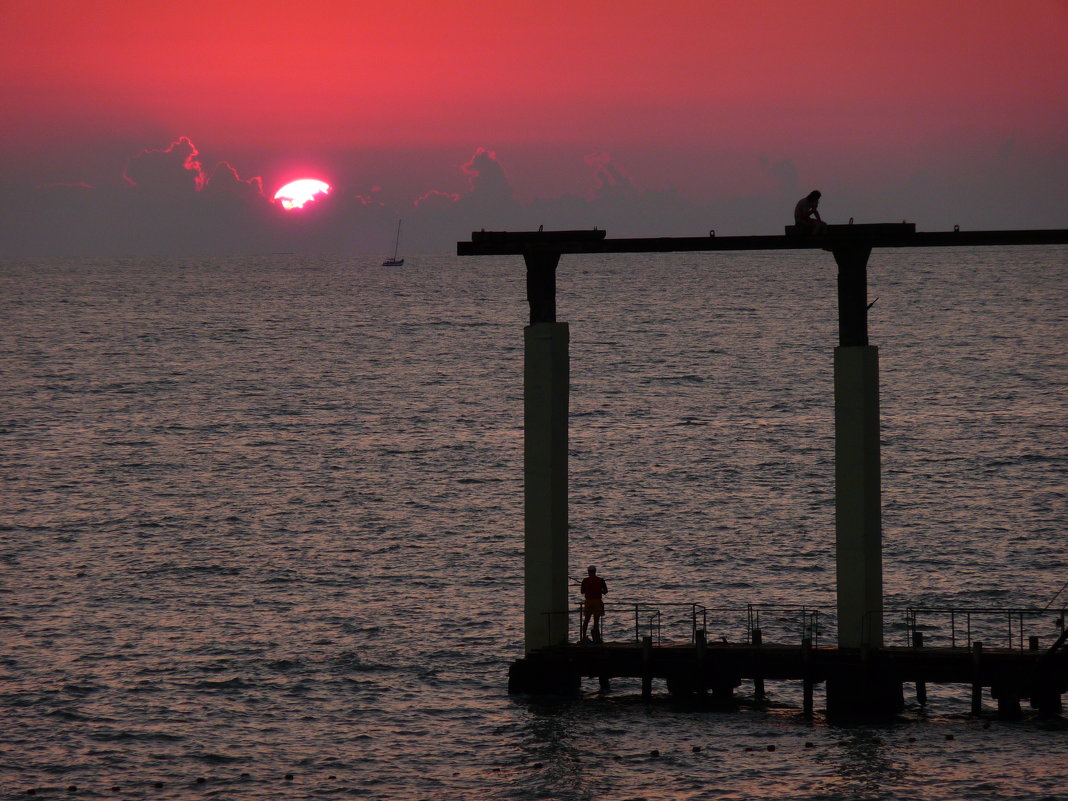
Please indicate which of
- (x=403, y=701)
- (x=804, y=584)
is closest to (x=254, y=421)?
(x=804, y=584)

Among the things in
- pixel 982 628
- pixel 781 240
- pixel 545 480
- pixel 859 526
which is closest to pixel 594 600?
pixel 545 480

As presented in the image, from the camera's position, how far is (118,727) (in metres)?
37.7

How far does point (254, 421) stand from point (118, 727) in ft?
228

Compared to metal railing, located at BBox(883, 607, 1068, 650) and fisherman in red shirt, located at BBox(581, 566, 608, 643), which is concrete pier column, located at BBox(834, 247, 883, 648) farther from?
metal railing, located at BBox(883, 607, 1068, 650)

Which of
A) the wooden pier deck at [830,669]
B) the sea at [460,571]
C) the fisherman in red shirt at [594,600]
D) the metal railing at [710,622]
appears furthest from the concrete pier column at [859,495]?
the metal railing at [710,622]

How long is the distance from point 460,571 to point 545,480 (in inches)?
900

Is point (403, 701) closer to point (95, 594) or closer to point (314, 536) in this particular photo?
point (95, 594)

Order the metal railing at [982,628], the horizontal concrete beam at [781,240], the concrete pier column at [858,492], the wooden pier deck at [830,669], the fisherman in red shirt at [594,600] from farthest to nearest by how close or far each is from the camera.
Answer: the metal railing at [982,628]
the fisherman in red shirt at [594,600]
the horizontal concrete beam at [781,240]
the concrete pier column at [858,492]
the wooden pier deck at [830,669]

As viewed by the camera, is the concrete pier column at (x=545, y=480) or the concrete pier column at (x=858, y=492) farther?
the concrete pier column at (x=545, y=480)

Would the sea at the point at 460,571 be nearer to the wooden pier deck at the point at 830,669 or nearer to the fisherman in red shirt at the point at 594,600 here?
the wooden pier deck at the point at 830,669

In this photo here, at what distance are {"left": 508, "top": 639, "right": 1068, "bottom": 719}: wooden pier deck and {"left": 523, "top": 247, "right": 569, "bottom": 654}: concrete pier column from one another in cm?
87

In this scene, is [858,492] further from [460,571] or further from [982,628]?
[460,571]

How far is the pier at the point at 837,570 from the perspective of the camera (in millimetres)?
33625

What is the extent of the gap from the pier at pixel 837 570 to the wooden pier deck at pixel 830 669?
3 cm
